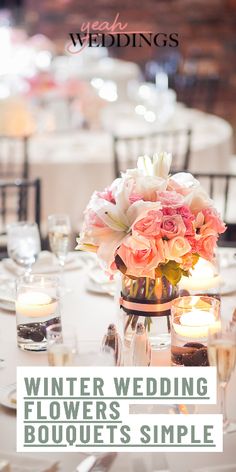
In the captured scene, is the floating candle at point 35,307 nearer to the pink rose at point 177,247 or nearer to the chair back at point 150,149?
the pink rose at point 177,247

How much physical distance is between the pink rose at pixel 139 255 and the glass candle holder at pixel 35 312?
24 centimetres

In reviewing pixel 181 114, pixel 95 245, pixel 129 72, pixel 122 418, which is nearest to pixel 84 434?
pixel 122 418

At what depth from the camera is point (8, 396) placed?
5.53 feet

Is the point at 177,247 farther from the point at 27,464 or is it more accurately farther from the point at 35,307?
the point at 27,464

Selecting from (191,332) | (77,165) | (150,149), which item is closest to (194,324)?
(191,332)

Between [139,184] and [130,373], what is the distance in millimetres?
412

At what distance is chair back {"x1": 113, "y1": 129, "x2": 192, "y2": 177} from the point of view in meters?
4.11

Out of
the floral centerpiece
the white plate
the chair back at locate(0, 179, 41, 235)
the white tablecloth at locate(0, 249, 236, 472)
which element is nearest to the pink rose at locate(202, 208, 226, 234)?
the floral centerpiece

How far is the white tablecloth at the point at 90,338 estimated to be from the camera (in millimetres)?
1501

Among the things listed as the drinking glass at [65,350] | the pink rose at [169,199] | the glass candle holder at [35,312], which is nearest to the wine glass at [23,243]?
the glass candle holder at [35,312]

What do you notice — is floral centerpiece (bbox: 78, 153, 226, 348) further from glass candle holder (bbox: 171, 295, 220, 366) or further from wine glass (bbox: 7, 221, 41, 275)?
wine glass (bbox: 7, 221, 41, 275)

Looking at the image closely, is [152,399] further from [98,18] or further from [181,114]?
[98,18]

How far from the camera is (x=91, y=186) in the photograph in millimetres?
4203

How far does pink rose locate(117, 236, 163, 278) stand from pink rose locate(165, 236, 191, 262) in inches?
1.0
